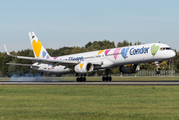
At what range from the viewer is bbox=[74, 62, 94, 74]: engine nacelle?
4271 cm

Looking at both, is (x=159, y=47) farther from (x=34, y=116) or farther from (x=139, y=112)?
(x=34, y=116)

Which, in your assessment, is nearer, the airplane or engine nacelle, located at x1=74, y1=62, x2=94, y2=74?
the airplane

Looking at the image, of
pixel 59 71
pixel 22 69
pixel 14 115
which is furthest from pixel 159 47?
pixel 22 69

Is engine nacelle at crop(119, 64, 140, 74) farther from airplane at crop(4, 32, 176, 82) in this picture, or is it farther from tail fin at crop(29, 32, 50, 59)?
tail fin at crop(29, 32, 50, 59)

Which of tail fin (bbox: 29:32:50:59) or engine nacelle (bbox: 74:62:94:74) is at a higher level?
tail fin (bbox: 29:32:50:59)

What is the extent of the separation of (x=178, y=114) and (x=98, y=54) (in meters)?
33.3

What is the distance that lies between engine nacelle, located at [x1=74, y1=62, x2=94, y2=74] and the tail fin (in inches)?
487

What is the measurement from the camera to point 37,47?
179 ft

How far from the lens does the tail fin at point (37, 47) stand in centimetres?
5422

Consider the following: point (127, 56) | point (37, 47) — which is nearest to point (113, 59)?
point (127, 56)

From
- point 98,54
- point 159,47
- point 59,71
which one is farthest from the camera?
point 59,71

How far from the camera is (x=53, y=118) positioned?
11539mm

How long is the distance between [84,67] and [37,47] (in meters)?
15.8

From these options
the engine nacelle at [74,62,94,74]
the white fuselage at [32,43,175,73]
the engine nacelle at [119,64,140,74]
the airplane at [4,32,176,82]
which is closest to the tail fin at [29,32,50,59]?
the airplane at [4,32,176,82]
